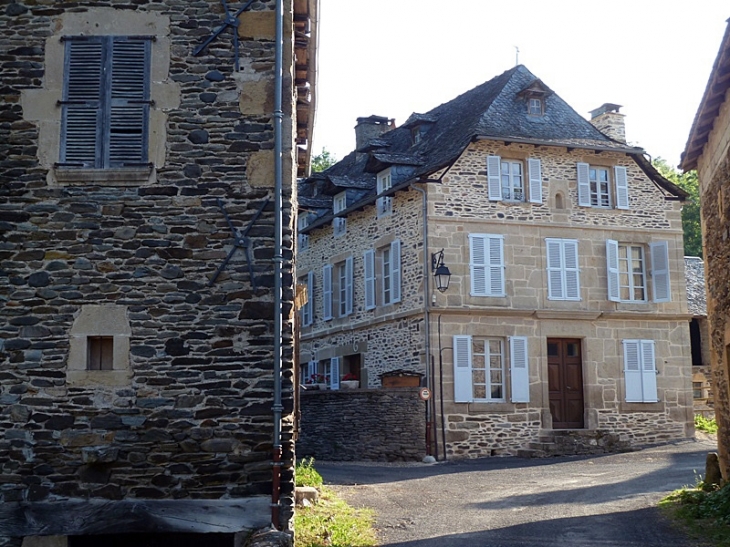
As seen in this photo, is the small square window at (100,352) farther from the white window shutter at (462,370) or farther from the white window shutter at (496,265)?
the white window shutter at (496,265)

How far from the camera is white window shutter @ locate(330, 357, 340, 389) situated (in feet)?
75.4

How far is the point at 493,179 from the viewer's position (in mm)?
19703

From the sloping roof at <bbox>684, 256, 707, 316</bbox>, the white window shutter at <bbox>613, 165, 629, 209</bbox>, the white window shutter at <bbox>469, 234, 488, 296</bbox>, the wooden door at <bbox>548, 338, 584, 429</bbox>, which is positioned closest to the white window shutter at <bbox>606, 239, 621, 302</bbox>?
the white window shutter at <bbox>613, 165, 629, 209</bbox>

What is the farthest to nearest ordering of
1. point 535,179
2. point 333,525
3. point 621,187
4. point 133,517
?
point 621,187 < point 535,179 < point 333,525 < point 133,517

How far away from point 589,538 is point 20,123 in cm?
662

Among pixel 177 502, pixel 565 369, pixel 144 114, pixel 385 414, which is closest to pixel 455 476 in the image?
pixel 385 414

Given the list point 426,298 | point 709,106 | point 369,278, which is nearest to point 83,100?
point 709,106

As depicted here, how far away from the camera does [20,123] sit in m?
9.04

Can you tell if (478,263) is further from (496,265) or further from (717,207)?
(717,207)

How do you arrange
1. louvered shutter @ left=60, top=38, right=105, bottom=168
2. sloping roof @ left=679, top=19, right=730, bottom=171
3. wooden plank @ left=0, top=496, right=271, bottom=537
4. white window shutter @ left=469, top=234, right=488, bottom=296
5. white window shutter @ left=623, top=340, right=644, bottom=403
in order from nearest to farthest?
wooden plank @ left=0, top=496, right=271, bottom=537
louvered shutter @ left=60, top=38, right=105, bottom=168
sloping roof @ left=679, top=19, right=730, bottom=171
white window shutter @ left=469, top=234, right=488, bottom=296
white window shutter @ left=623, top=340, right=644, bottom=403

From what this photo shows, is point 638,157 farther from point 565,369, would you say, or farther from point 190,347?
point 190,347

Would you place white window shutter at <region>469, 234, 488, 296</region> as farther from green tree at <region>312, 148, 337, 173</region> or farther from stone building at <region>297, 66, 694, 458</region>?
green tree at <region>312, 148, 337, 173</region>

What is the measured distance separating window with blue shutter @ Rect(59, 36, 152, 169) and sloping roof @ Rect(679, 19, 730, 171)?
551 cm

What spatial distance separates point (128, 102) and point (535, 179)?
1232cm
